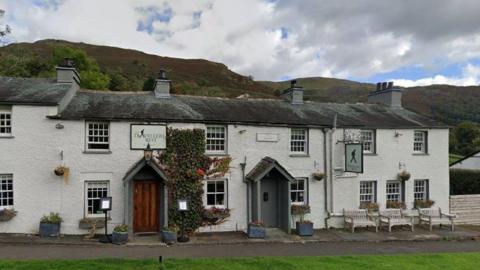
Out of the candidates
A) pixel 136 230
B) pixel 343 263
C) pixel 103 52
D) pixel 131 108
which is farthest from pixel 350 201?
pixel 103 52

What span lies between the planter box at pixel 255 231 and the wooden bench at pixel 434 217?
912 cm

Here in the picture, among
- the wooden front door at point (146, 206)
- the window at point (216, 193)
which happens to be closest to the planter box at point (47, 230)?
the wooden front door at point (146, 206)

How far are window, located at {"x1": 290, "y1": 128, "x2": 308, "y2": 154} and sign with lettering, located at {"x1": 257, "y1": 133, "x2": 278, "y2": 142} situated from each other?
3.32ft

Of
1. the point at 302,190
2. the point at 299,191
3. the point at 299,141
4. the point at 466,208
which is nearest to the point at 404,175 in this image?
the point at 466,208

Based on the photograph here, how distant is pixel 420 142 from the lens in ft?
67.7

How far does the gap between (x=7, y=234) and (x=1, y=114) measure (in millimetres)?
4809

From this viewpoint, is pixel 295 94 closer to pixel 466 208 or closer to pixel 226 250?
pixel 226 250

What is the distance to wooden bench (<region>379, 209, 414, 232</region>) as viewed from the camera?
714 inches

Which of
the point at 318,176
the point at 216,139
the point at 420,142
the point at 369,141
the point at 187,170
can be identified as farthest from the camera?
the point at 420,142

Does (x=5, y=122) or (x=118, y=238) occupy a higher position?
(x=5, y=122)

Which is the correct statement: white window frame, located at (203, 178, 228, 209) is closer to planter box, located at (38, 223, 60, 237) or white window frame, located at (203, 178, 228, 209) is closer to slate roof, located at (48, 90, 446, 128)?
slate roof, located at (48, 90, 446, 128)

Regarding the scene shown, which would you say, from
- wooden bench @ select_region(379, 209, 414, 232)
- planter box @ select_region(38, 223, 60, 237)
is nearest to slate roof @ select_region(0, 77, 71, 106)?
planter box @ select_region(38, 223, 60, 237)

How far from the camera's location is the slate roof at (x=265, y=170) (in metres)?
16.4

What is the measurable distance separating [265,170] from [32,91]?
10753 millimetres
